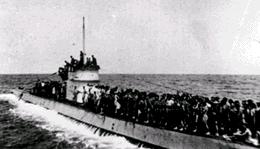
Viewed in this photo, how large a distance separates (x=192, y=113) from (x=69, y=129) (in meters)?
10.5

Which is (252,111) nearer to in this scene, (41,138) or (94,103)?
(94,103)

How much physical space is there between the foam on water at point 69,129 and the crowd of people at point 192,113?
1411 millimetres

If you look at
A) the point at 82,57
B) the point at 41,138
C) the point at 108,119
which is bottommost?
A: the point at 41,138

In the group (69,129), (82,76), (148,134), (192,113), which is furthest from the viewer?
(82,76)

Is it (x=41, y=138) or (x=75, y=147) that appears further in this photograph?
(x=41, y=138)

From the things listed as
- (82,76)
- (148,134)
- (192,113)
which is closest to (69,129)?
(82,76)

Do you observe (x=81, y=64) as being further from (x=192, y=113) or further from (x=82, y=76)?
(x=192, y=113)

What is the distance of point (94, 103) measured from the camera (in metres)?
19.5

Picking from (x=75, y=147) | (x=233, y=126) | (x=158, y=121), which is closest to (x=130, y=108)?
(x=158, y=121)

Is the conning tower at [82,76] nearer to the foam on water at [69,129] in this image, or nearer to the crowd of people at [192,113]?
the foam on water at [69,129]

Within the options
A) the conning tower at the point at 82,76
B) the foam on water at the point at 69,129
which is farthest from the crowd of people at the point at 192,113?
the conning tower at the point at 82,76

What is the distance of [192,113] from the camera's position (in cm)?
1278

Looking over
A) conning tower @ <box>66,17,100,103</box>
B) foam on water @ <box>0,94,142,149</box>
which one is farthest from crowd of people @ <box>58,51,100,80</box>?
foam on water @ <box>0,94,142,149</box>

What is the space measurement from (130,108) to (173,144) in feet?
12.5
